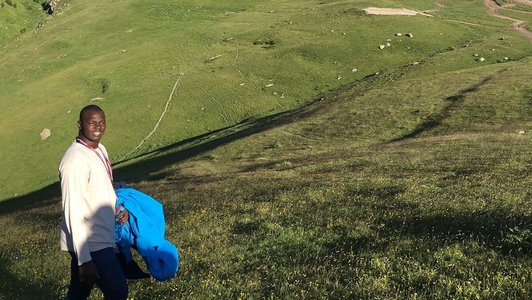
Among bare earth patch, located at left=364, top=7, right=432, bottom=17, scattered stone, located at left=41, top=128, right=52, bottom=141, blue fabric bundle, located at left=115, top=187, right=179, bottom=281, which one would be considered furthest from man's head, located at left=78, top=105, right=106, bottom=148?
bare earth patch, located at left=364, top=7, right=432, bottom=17

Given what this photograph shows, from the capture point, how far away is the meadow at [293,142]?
403 inches

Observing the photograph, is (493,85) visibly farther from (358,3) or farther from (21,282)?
(358,3)

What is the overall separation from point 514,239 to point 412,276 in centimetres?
264

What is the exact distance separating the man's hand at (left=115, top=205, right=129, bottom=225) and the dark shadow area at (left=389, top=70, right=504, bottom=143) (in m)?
30.2

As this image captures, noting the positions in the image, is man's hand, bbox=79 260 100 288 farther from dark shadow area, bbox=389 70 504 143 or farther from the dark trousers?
dark shadow area, bbox=389 70 504 143

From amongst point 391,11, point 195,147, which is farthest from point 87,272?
point 391,11

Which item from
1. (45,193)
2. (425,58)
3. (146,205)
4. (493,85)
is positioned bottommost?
(45,193)

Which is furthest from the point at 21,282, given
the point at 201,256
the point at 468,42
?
the point at 468,42

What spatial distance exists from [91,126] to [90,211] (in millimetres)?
1398

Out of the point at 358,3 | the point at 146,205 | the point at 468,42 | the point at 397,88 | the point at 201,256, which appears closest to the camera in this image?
the point at 146,205

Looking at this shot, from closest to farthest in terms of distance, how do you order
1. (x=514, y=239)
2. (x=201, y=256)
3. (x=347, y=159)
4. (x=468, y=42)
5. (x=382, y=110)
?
(x=514, y=239) < (x=201, y=256) < (x=347, y=159) < (x=382, y=110) < (x=468, y=42)

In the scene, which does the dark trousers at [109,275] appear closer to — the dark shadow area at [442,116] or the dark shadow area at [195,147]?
the dark shadow area at [442,116]

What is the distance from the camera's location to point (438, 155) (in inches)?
1019

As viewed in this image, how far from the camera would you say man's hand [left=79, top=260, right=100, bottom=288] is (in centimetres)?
A: 675
